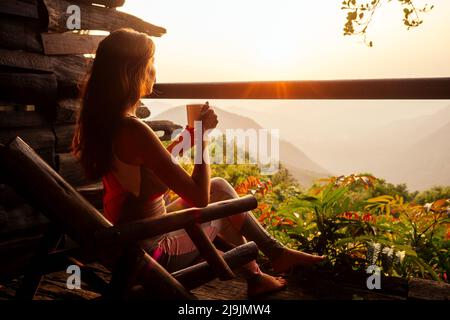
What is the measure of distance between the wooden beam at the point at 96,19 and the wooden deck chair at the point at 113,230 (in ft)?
6.29

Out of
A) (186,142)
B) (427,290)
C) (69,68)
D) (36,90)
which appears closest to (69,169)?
(36,90)

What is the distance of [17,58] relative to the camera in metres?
3.56

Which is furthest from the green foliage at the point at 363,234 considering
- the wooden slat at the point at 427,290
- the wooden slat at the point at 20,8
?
the wooden slat at the point at 20,8

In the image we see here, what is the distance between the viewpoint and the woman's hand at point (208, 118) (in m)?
2.61

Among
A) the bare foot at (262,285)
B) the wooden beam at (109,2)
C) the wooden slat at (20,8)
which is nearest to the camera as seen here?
the bare foot at (262,285)

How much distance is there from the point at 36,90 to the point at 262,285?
2.25 meters

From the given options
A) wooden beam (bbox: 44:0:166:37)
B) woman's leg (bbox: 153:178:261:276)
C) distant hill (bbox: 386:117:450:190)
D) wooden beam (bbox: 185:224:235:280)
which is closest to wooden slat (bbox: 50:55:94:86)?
wooden beam (bbox: 44:0:166:37)

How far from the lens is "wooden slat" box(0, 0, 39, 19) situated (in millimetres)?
3436

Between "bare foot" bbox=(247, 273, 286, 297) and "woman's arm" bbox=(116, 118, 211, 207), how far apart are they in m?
0.98

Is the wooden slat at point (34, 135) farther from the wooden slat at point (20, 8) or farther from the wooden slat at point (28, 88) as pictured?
the wooden slat at point (20, 8)

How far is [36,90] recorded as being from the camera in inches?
146
